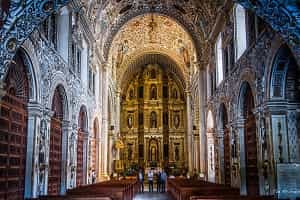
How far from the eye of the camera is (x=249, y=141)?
1467 cm

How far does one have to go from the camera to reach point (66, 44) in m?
15.8

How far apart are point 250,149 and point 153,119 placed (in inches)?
1049

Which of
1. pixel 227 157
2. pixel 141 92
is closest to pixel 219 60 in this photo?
pixel 227 157

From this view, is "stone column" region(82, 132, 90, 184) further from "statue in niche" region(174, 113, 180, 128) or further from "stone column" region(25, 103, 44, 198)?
"statue in niche" region(174, 113, 180, 128)

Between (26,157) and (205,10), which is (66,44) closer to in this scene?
(26,157)

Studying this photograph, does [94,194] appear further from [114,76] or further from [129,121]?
[129,121]

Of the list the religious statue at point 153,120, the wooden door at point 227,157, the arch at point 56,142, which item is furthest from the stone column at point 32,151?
the religious statue at point 153,120

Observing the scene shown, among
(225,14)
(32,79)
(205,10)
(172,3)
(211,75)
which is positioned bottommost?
(32,79)

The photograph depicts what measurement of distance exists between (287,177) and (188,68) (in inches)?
942

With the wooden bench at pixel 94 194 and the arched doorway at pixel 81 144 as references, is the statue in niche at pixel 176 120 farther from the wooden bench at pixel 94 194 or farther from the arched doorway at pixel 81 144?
the wooden bench at pixel 94 194

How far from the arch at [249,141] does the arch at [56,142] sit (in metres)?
7.34

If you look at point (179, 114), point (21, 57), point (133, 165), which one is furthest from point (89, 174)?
point (179, 114)

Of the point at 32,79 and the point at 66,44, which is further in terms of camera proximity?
the point at 66,44

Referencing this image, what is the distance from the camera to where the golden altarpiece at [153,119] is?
129ft
